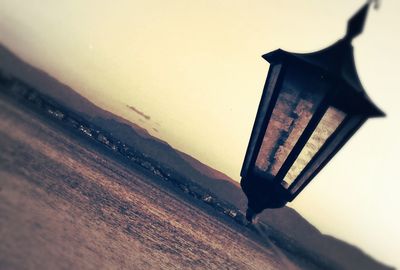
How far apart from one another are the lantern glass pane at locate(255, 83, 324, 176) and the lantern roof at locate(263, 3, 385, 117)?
124mm

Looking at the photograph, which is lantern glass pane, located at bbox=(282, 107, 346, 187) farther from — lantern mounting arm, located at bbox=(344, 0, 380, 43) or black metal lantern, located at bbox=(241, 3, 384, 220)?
lantern mounting arm, located at bbox=(344, 0, 380, 43)

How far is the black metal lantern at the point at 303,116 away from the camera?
143cm

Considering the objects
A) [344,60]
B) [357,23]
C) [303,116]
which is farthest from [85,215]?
[357,23]

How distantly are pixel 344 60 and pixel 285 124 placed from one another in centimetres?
43

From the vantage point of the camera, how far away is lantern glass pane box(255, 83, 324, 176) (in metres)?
1.50

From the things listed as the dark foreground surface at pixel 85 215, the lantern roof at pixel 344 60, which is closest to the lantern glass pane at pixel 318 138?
the lantern roof at pixel 344 60

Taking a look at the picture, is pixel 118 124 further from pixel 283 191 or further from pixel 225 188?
pixel 283 191

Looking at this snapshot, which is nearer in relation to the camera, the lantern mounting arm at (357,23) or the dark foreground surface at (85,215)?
the lantern mounting arm at (357,23)

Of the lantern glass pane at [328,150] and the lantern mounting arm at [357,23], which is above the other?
the lantern mounting arm at [357,23]

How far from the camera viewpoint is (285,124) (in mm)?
1588

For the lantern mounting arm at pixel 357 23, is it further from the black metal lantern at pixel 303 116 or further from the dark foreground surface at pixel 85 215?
the dark foreground surface at pixel 85 215

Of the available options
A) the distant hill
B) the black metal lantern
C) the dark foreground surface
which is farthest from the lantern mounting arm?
the distant hill

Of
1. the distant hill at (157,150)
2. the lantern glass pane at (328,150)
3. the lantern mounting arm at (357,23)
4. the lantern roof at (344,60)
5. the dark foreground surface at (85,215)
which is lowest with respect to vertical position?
the dark foreground surface at (85,215)

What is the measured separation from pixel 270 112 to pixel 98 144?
170 inches
